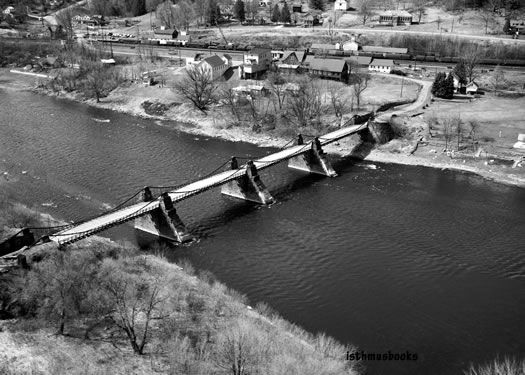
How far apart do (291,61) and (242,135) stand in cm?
3272

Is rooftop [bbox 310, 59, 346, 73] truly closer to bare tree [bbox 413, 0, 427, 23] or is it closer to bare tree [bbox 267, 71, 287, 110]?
bare tree [bbox 267, 71, 287, 110]

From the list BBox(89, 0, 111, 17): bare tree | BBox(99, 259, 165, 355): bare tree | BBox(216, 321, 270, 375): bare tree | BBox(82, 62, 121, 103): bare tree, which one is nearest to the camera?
BBox(216, 321, 270, 375): bare tree

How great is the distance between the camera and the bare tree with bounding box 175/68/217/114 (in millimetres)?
90125

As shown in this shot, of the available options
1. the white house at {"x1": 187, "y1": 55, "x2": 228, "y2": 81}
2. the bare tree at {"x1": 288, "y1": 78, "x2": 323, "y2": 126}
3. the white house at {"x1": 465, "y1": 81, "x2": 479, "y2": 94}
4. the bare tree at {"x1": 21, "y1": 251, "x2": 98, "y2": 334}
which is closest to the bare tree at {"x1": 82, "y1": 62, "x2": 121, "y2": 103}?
the white house at {"x1": 187, "y1": 55, "x2": 228, "y2": 81}

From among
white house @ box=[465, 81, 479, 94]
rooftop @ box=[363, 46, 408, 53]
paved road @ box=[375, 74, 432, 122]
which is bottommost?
paved road @ box=[375, 74, 432, 122]

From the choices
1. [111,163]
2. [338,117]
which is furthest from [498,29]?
[111,163]

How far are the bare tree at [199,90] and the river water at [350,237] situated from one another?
46.9ft

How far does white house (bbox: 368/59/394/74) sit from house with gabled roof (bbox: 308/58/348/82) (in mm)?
8500

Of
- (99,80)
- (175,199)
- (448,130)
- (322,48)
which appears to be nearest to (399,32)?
(322,48)

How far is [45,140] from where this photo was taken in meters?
77.1

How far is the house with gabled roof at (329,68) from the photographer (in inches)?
3848

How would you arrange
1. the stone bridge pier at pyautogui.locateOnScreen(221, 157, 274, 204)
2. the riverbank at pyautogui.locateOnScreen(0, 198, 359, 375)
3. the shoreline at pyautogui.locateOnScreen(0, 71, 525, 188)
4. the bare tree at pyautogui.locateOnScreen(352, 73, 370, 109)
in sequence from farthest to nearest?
1. the bare tree at pyautogui.locateOnScreen(352, 73, 370, 109)
2. the shoreline at pyautogui.locateOnScreen(0, 71, 525, 188)
3. the stone bridge pier at pyautogui.locateOnScreen(221, 157, 274, 204)
4. the riverbank at pyautogui.locateOnScreen(0, 198, 359, 375)

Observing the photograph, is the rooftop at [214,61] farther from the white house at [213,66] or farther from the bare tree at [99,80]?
the bare tree at [99,80]

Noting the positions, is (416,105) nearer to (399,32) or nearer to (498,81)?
(498,81)
